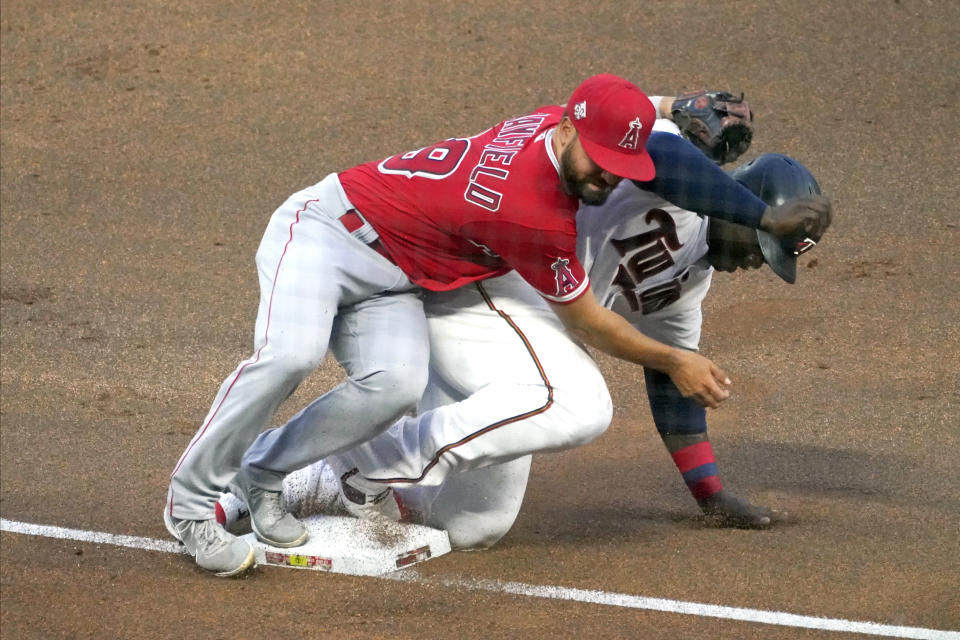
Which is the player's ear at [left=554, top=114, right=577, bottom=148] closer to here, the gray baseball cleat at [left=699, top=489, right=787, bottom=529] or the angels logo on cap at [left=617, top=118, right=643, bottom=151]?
the angels logo on cap at [left=617, top=118, right=643, bottom=151]

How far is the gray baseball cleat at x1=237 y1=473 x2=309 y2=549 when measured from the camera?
3.77 meters

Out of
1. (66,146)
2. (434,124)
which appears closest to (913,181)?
(434,124)

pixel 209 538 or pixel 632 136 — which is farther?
pixel 209 538

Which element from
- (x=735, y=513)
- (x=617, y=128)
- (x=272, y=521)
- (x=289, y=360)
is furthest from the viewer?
(x=735, y=513)

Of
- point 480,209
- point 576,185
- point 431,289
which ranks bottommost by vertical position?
point 431,289

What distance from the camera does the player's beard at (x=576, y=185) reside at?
10.8ft

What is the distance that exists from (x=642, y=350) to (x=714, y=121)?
79 cm

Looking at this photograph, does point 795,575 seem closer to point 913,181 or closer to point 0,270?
point 913,181

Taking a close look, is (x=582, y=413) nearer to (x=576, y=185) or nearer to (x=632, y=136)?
(x=576, y=185)

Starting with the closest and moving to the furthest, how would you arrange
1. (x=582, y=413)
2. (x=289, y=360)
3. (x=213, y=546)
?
(x=289, y=360)
(x=582, y=413)
(x=213, y=546)

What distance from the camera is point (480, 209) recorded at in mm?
3375

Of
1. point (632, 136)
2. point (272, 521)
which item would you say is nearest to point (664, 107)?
point (632, 136)

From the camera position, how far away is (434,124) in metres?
7.88

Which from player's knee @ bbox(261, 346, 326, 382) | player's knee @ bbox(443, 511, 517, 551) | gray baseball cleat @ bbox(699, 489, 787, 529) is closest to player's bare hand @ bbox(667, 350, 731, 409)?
gray baseball cleat @ bbox(699, 489, 787, 529)
